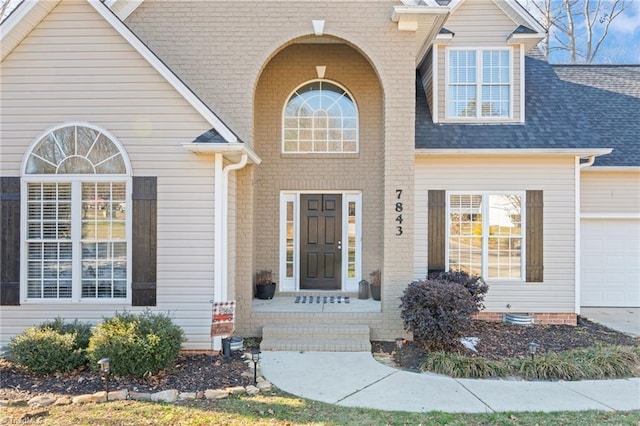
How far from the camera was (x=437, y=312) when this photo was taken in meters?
6.13

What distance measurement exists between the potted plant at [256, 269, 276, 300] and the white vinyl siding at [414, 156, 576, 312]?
3.11 meters

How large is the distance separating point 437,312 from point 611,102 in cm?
881

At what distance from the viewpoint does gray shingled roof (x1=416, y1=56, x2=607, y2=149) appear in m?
8.12

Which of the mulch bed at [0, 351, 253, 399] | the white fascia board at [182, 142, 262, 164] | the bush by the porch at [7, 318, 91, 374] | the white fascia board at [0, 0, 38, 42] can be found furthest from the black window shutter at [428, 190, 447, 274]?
the white fascia board at [0, 0, 38, 42]

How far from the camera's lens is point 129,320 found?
5.49 meters

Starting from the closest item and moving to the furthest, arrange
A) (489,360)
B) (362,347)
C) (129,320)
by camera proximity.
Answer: (129,320) → (489,360) → (362,347)

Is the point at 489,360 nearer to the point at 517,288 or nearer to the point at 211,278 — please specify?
the point at 517,288

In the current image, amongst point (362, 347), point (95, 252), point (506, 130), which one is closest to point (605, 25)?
point (506, 130)

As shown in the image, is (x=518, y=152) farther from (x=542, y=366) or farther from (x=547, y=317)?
(x=542, y=366)

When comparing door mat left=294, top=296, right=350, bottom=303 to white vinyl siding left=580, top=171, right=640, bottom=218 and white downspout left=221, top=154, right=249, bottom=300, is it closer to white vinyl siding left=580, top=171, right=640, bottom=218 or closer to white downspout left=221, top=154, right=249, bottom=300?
white downspout left=221, top=154, right=249, bottom=300

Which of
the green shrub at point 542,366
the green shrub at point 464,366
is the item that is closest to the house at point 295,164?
the green shrub at point 464,366

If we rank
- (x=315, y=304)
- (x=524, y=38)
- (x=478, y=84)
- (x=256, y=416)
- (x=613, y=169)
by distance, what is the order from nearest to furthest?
(x=256, y=416) < (x=315, y=304) < (x=524, y=38) < (x=478, y=84) < (x=613, y=169)

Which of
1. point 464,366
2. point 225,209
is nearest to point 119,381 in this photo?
point 225,209

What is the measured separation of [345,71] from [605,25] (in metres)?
15.2
